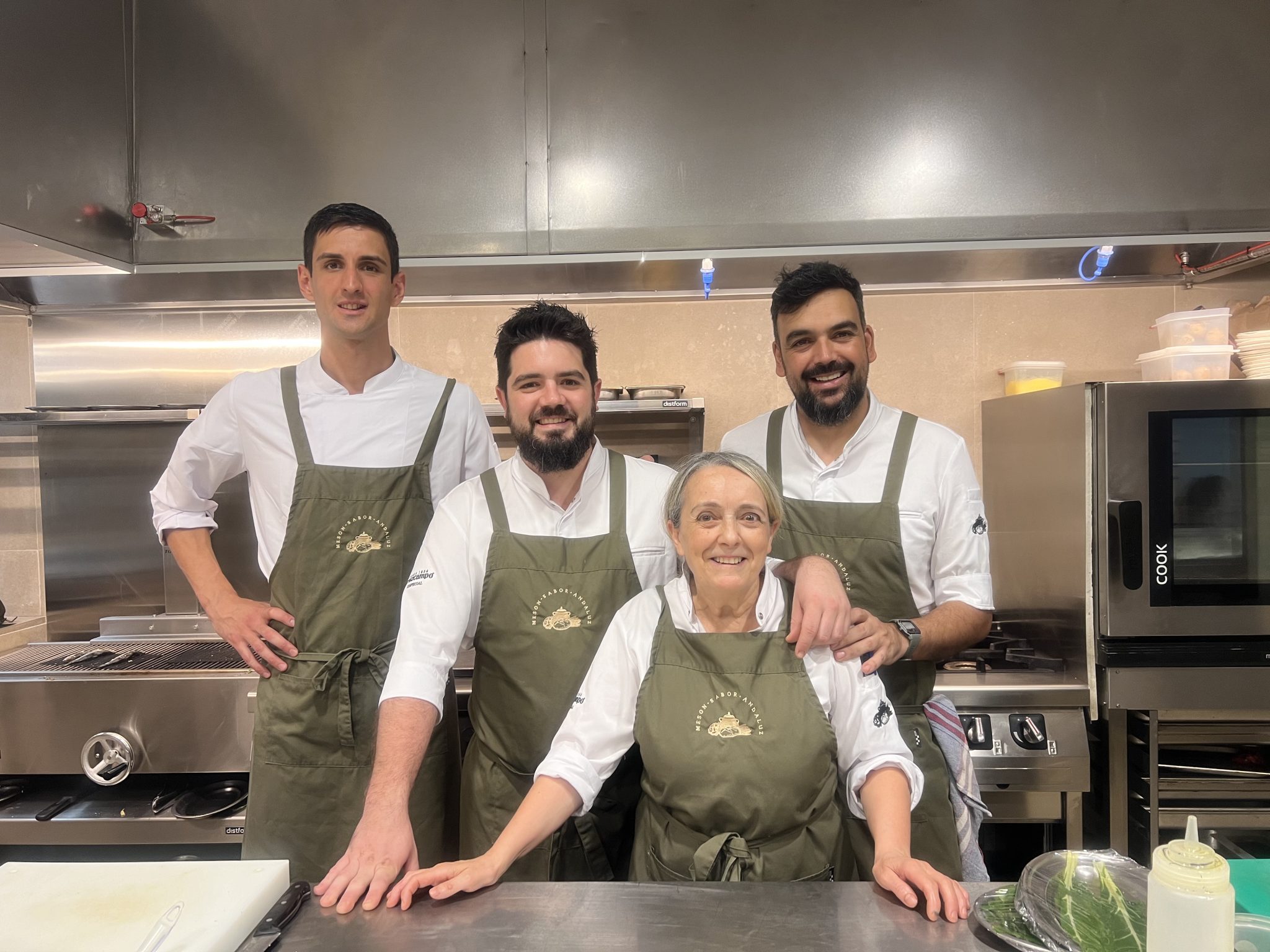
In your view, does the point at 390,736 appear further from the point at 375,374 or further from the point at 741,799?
the point at 375,374

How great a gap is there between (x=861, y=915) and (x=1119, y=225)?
221cm

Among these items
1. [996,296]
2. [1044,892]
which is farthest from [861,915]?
[996,296]

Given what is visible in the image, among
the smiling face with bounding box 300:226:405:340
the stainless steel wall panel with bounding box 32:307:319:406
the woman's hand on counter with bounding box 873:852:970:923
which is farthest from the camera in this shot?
the stainless steel wall panel with bounding box 32:307:319:406

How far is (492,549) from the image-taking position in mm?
1632

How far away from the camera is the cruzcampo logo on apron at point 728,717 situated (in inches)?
54.1

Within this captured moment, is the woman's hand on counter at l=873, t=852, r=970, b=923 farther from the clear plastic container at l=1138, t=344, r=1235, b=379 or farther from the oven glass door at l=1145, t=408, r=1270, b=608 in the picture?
the clear plastic container at l=1138, t=344, r=1235, b=379

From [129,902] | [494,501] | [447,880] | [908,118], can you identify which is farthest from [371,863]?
[908,118]

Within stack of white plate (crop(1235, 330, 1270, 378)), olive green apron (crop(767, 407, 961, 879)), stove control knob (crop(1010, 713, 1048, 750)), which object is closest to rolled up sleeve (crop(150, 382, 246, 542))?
olive green apron (crop(767, 407, 961, 879))

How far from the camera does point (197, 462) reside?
77.7 inches

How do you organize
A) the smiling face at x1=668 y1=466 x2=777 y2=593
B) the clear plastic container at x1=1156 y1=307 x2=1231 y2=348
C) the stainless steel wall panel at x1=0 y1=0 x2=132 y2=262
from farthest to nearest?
1. the clear plastic container at x1=1156 y1=307 x2=1231 y2=348
2. the stainless steel wall panel at x1=0 y1=0 x2=132 y2=262
3. the smiling face at x1=668 y1=466 x2=777 y2=593

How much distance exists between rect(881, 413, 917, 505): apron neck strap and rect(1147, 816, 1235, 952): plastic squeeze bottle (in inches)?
38.9

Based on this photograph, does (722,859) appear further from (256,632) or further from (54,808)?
(54,808)

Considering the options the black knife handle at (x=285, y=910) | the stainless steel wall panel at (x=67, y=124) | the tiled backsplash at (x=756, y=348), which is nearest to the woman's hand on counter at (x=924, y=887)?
the black knife handle at (x=285, y=910)

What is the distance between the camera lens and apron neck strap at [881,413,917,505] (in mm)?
1751
